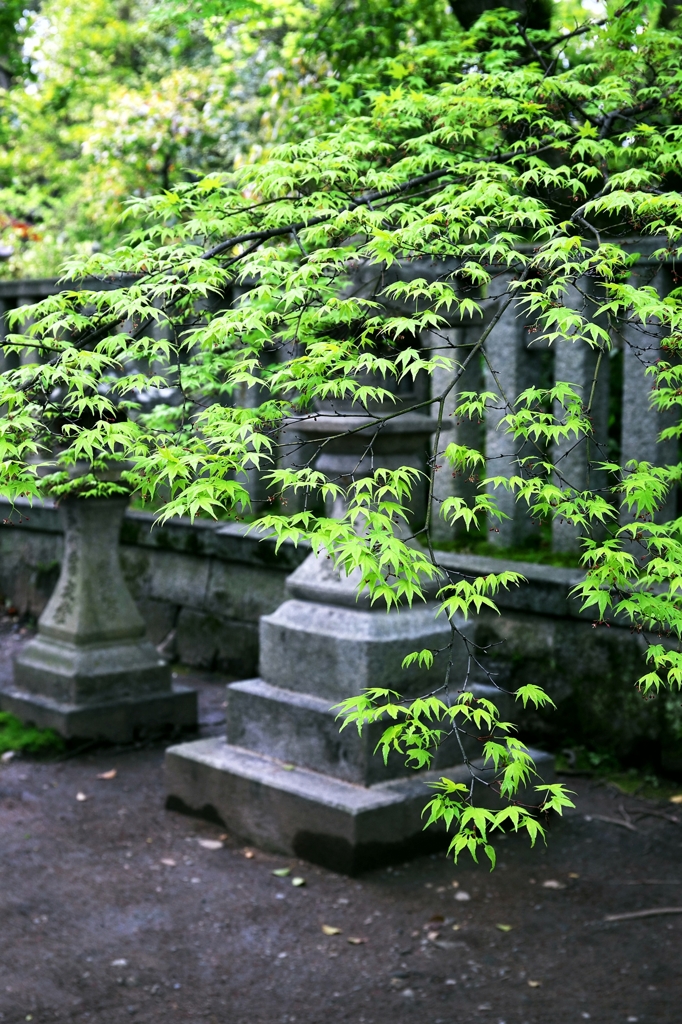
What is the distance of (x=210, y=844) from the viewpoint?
4352 millimetres

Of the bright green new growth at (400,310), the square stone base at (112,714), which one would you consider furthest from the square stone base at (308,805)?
the square stone base at (112,714)

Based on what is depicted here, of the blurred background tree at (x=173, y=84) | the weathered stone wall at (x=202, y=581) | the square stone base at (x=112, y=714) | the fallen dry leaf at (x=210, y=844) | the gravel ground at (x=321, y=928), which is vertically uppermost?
the blurred background tree at (x=173, y=84)

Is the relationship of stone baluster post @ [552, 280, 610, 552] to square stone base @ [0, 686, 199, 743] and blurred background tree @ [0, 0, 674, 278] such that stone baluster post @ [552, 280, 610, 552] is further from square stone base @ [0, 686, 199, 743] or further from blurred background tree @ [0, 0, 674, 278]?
square stone base @ [0, 686, 199, 743]

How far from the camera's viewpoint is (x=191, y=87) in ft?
32.5

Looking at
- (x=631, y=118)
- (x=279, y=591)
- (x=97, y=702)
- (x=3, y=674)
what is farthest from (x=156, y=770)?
(x=631, y=118)

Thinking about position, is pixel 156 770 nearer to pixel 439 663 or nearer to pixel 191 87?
pixel 439 663

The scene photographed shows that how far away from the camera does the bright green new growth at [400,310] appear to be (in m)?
2.46

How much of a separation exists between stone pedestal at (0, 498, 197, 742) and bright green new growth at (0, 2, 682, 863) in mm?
1680

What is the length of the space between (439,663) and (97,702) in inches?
80.3

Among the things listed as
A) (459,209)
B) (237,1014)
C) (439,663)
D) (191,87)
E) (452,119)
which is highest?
(191,87)

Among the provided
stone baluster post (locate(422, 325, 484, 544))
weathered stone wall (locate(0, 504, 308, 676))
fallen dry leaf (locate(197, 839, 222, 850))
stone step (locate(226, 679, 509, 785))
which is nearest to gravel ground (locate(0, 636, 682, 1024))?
fallen dry leaf (locate(197, 839, 222, 850))

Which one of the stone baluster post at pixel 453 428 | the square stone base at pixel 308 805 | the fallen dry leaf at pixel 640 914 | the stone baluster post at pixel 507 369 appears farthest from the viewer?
the stone baluster post at pixel 453 428

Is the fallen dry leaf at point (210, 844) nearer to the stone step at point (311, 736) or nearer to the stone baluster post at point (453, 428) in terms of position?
the stone step at point (311, 736)

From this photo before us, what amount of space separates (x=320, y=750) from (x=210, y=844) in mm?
626
